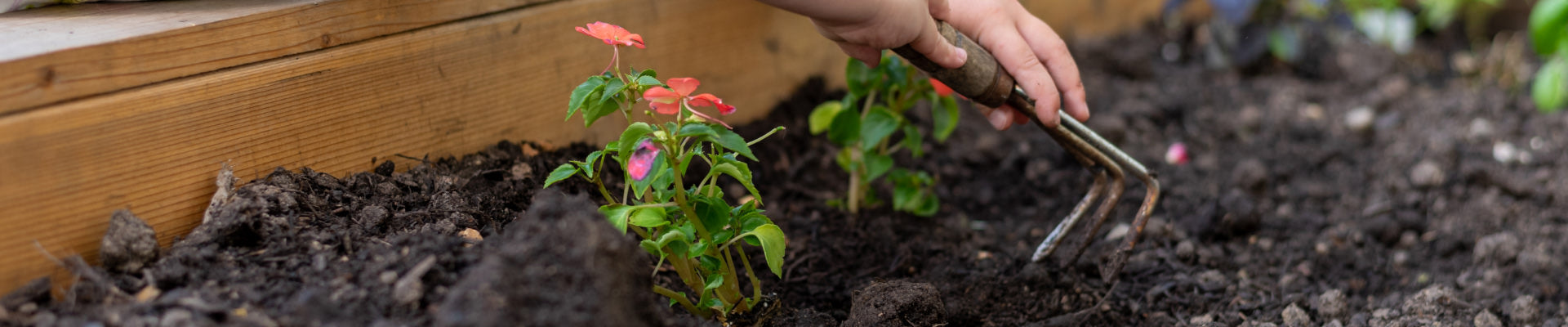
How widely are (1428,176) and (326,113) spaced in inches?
96.1

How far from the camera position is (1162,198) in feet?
7.54

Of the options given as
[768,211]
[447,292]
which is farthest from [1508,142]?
[447,292]

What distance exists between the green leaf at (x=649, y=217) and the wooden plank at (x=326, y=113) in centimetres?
57

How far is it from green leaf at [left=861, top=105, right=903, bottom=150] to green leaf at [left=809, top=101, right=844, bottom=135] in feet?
0.38

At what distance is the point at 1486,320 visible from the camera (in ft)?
5.77

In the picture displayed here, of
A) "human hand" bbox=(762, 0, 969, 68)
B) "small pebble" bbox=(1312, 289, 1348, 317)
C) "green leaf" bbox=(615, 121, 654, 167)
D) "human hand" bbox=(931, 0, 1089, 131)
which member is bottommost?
"green leaf" bbox=(615, 121, 654, 167)

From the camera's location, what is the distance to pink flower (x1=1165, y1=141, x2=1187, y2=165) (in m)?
2.53

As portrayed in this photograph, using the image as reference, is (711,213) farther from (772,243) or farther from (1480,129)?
(1480,129)

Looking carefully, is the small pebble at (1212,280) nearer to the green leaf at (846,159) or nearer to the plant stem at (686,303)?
the green leaf at (846,159)

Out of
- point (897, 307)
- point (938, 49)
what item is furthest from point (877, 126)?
point (897, 307)

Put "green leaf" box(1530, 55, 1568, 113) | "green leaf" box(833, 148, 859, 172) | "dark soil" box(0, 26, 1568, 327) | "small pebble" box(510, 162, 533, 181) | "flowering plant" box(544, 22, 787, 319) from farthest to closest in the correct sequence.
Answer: "green leaf" box(1530, 55, 1568, 113)
"green leaf" box(833, 148, 859, 172)
"small pebble" box(510, 162, 533, 181)
"flowering plant" box(544, 22, 787, 319)
"dark soil" box(0, 26, 1568, 327)

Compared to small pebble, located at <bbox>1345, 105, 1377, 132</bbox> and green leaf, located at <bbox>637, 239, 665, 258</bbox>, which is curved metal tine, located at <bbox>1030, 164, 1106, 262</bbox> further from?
small pebble, located at <bbox>1345, 105, 1377, 132</bbox>

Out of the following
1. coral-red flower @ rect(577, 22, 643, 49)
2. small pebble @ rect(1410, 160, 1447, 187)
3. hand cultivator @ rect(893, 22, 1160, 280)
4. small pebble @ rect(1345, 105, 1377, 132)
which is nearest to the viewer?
coral-red flower @ rect(577, 22, 643, 49)

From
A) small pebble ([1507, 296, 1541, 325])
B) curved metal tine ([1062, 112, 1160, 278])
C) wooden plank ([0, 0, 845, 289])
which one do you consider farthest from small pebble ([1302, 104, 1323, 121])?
wooden plank ([0, 0, 845, 289])
